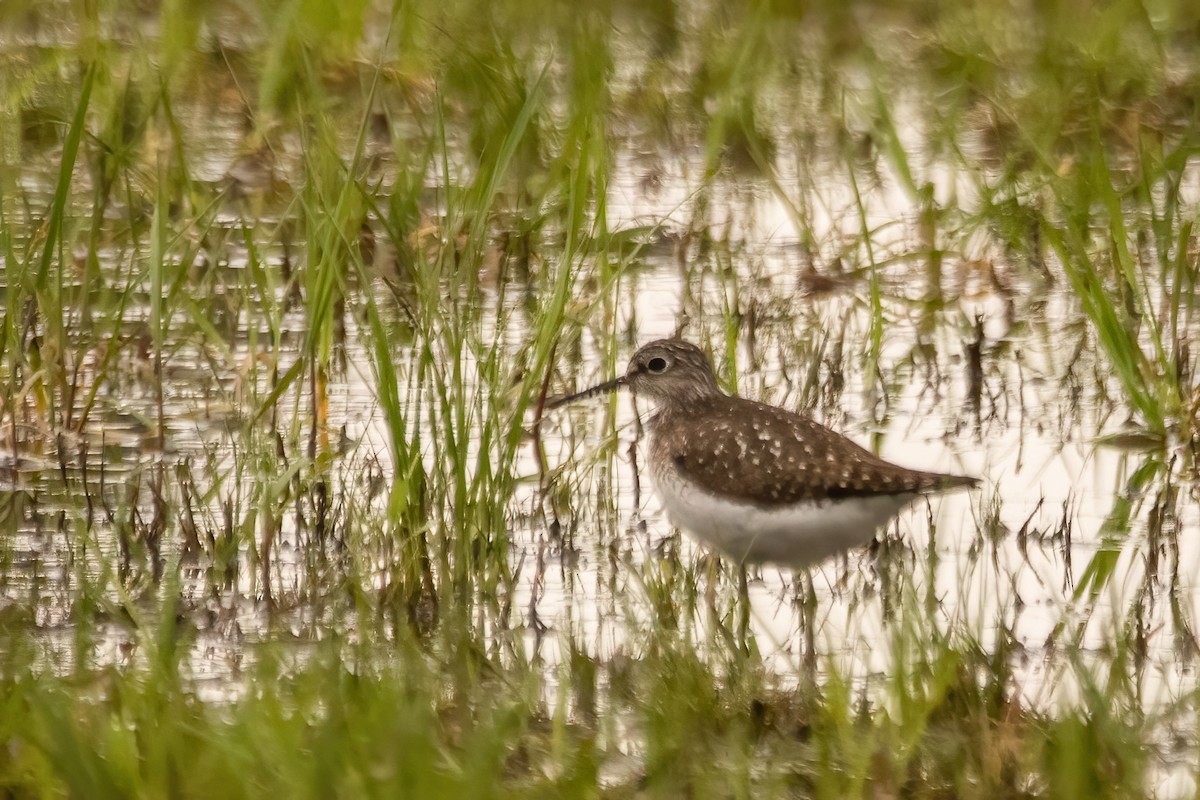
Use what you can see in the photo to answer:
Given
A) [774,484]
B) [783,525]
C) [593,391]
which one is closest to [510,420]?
[593,391]

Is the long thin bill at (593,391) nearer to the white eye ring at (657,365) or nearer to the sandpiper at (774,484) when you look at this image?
the white eye ring at (657,365)

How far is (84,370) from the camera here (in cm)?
738

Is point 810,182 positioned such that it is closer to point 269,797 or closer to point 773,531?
point 773,531

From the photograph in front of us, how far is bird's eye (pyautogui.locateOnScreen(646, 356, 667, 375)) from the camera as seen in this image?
23.0 feet

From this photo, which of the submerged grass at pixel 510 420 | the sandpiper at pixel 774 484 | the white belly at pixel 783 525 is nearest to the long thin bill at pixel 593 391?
the submerged grass at pixel 510 420

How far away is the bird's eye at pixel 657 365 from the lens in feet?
23.0

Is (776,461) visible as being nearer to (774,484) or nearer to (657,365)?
(774,484)

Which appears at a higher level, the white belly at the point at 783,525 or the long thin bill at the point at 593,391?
the long thin bill at the point at 593,391

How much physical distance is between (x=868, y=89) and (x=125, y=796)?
896cm

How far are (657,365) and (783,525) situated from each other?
135cm

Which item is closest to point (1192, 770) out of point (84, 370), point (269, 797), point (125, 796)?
point (269, 797)

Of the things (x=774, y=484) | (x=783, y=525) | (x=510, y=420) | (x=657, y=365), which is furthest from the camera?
(x=657, y=365)

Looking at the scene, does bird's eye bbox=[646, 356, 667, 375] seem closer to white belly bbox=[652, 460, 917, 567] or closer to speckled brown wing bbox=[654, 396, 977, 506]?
speckled brown wing bbox=[654, 396, 977, 506]

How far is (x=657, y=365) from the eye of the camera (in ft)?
23.0
